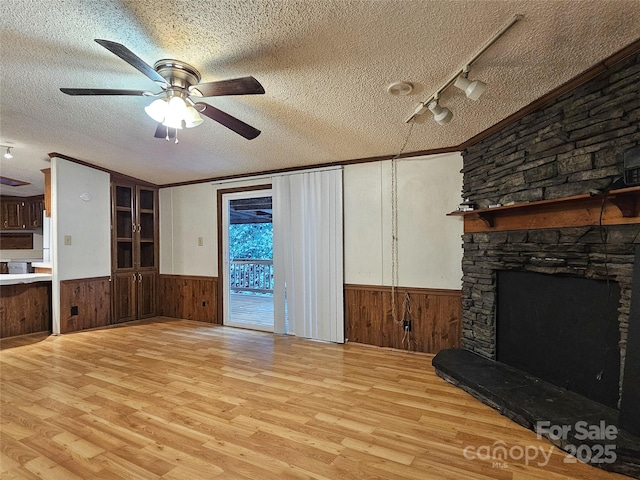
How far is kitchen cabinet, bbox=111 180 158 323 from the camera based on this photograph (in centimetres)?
538

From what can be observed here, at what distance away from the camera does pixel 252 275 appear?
762cm

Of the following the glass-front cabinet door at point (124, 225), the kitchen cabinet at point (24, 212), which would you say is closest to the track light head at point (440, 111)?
the glass-front cabinet door at point (124, 225)

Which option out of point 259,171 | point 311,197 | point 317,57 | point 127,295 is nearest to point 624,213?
point 317,57

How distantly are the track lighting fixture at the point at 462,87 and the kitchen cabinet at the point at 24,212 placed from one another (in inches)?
307

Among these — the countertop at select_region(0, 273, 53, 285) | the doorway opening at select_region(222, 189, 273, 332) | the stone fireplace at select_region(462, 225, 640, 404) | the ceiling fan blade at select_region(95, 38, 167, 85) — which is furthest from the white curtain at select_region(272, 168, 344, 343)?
the countertop at select_region(0, 273, 53, 285)

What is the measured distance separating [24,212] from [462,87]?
Answer: 8.58m

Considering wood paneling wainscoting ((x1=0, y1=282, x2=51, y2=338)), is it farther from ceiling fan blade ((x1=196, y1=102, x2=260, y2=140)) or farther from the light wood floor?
ceiling fan blade ((x1=196, y1=102, x2=260, y2=140))

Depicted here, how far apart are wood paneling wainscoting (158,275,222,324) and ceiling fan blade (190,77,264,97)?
3752 millimetres

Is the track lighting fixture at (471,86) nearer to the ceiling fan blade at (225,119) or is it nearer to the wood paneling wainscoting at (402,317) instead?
the ceiling fan blade at (225,119)

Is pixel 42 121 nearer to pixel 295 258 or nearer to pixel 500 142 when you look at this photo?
pixel 295 258

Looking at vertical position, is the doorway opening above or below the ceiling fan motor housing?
below

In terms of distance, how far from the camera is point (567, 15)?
1.68 meters

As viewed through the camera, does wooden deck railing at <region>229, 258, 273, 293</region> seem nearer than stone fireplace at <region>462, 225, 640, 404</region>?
No

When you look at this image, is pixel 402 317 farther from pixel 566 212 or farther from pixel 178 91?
pixel 178 91
